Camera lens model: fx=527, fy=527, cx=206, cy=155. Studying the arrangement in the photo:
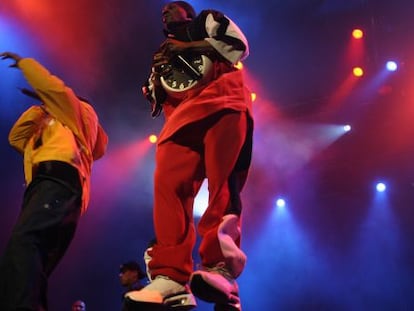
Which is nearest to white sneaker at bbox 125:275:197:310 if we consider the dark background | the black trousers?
the black trousers

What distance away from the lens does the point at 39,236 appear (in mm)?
1979

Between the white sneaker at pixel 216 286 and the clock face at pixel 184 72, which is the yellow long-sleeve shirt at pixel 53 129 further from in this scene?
the white sneaker at pixel 216 286

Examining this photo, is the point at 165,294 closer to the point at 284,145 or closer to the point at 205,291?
the point at 205,291

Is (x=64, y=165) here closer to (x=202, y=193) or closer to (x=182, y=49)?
(x=182, y=49)

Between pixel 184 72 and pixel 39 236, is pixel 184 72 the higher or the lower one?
the higher one

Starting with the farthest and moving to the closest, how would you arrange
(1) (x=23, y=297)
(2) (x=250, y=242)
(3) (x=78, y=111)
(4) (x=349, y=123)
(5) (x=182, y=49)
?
(2) (x=250, y=242), (4) (x=349, y=123), (3) (x=78, y=111), (5) (x=182, y=49), (1) (x=23, y=297)

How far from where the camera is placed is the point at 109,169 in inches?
243

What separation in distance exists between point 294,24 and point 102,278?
3.70m

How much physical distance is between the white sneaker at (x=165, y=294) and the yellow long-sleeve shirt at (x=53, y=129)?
0.71 m

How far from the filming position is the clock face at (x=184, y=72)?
6.75 feet

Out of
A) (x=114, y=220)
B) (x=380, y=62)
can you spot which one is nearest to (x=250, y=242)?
(x=114, y=220)

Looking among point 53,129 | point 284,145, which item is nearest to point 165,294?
point 53,129

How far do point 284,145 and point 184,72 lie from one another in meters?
5.04

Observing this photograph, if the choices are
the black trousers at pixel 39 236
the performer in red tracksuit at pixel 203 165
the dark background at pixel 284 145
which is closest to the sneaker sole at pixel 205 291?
the performer in red tracksuit at pixel 203 165
